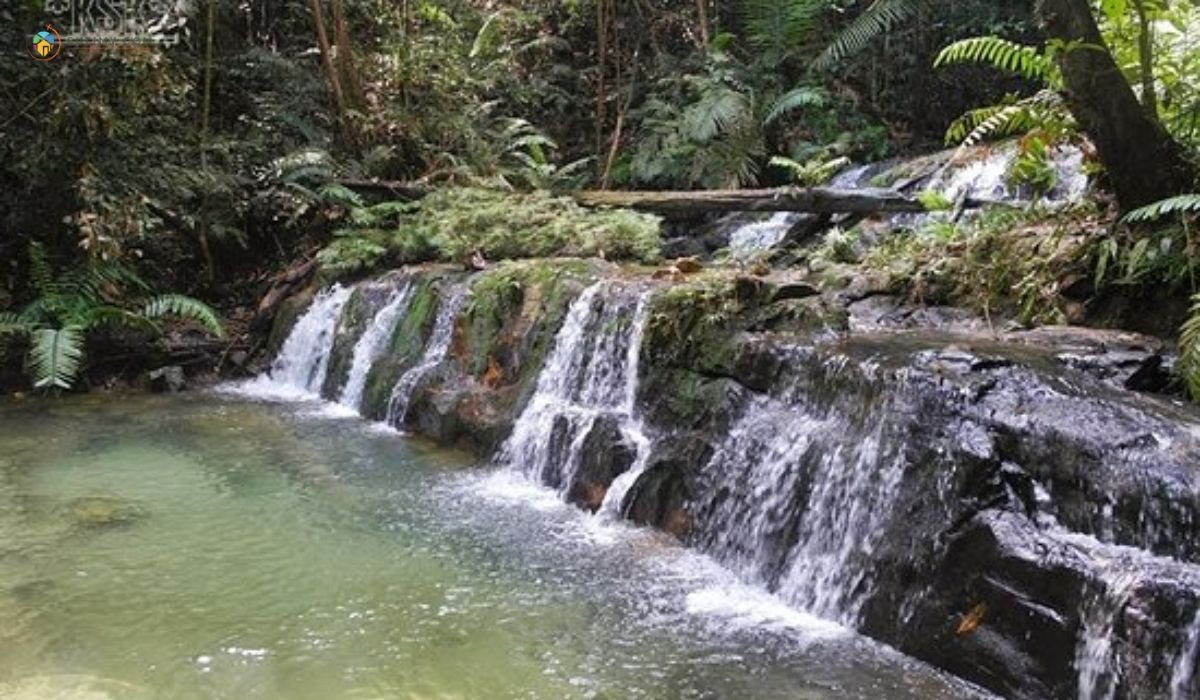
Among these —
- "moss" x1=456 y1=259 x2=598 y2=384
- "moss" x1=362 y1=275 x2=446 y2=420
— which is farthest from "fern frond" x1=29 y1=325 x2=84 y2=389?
"moss" x1=456 y1=259 x2=598 y2=384

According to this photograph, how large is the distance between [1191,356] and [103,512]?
20.2 feet

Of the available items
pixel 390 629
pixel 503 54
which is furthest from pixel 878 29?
pixel 390 629

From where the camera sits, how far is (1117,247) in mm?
5965

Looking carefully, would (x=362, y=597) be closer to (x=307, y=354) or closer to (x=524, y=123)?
(x=307, y=354)

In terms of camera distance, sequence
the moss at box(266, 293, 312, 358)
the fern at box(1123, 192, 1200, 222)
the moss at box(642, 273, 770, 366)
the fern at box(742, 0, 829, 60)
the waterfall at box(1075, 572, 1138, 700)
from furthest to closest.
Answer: the fern at box(742, 0, 829, 60)
the moss at box(266, 293, 312, 358)
the moss at box(642, 273, 770, 366)
the fern at box(1123, 192, 1200, 222)
the waterfall at box(1075, 572, 1138, 700)

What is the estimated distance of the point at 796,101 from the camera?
12930mm

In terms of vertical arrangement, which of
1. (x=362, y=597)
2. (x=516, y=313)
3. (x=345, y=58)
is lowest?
(x=362, y=597)

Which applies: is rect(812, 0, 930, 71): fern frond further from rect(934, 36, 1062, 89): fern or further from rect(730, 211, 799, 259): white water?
rect(934, 36, 1062, 89): fern

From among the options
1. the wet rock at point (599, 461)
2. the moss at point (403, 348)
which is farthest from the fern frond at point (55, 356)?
the wet rock at point (599, 461)

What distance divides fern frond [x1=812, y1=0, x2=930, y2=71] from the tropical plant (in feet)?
29.3

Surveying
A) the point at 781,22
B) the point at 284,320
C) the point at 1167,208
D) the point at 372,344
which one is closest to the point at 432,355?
the point at 372,344

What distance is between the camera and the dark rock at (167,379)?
32.5 feet

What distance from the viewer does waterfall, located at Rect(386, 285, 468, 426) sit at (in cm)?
861

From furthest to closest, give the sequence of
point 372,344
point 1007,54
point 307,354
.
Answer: point 307,354
point 372,344
point 1007,54
